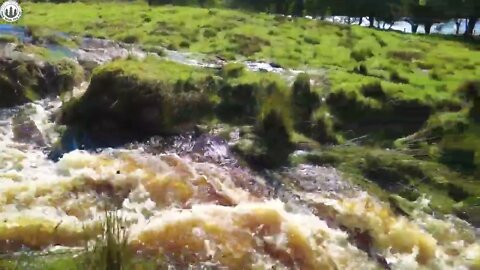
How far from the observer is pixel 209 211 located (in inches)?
434

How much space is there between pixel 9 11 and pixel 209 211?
66.0ft

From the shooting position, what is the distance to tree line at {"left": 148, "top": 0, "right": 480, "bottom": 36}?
4262cm

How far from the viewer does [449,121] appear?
1545 centimetres

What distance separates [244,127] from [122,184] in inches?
144

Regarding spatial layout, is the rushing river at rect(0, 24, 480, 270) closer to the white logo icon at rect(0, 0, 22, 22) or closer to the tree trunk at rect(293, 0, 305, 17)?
the white logo icon at rect(0, 0, 22, 22)

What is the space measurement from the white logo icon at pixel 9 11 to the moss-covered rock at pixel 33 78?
9.89 m

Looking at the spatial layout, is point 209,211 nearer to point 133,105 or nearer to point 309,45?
point 133,105

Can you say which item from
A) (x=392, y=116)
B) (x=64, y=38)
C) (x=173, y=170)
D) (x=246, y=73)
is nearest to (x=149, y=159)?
(x=173, y=170)

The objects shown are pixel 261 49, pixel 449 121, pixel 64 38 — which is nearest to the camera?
pixel 449 121

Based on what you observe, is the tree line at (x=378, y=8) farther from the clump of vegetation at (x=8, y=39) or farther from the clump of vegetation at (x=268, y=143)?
the clump of vegetation at (x=268, y=143)

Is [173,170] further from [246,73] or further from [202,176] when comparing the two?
[246,73]

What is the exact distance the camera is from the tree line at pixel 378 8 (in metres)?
A: 42.6

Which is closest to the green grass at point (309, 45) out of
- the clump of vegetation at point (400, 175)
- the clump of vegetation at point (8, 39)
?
the clump of vegetation at point (400, 175)

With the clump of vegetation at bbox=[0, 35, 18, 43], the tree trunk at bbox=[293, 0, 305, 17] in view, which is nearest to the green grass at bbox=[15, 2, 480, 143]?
the clump of vegetation at bbox=[0, 35, 18, 43]
